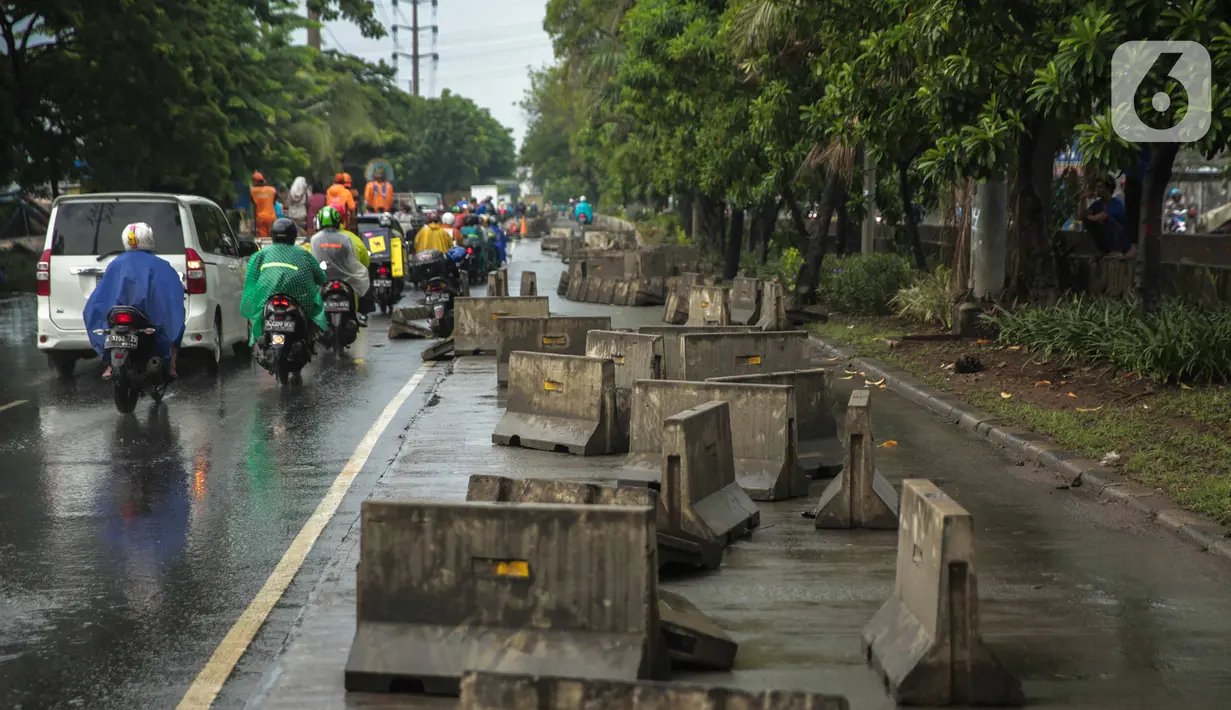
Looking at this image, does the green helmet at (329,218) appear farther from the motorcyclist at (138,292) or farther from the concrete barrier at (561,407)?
the concrete barrier at (561,407)

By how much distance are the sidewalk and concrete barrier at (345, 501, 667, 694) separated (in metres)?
0.21

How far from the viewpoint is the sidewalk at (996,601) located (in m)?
5.96

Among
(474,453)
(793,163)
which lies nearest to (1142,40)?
(474,453)

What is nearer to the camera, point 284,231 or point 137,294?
point 137,294

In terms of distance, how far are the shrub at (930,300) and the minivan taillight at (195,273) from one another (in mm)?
9320

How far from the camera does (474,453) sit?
11.8 metres

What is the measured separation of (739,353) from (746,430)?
3.53m

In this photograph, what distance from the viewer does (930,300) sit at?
830 inches

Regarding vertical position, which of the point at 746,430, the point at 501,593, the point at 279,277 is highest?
the point at 279,277

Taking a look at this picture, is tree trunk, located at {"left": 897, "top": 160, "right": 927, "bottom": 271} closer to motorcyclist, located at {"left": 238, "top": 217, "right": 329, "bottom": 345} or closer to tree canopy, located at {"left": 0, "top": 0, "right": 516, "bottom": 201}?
motorcyclist, located at {"left": 238, "top": 217, "right": 329, "bottom": 345}

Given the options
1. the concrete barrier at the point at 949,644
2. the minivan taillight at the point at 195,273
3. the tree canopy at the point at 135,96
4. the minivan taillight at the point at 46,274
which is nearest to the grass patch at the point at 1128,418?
the concrete barrier at the point at 949,644

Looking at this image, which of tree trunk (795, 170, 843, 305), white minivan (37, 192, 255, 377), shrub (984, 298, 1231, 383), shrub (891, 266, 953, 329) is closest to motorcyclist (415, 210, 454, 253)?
tree trunk (795, 170, 843, 305)

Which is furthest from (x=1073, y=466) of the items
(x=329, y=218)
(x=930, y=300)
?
(x=329, y=218)

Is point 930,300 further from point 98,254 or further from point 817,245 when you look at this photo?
point 98,254
